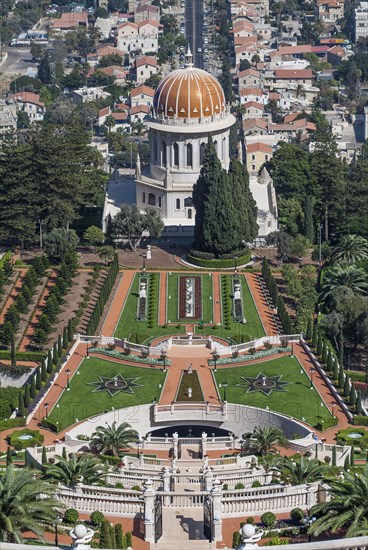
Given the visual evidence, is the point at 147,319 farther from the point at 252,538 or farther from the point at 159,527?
the point at 252,538

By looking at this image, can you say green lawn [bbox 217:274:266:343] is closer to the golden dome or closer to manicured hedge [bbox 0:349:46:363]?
manicured hedge [bbox 0:349:46:363]

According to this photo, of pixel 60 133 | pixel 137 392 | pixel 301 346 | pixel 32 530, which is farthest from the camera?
pixel 60 133

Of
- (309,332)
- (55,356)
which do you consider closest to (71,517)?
(55,356)

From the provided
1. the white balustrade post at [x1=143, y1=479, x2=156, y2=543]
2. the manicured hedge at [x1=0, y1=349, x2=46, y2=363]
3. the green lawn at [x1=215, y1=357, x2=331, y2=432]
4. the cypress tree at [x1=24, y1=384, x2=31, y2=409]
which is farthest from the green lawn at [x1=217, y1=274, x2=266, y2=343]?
the white balustrade post at [x1=143, y1=479, x2=156, y2=543]

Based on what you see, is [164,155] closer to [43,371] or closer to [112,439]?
[43,371]

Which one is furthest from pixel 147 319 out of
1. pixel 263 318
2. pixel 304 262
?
pixel 304 262
